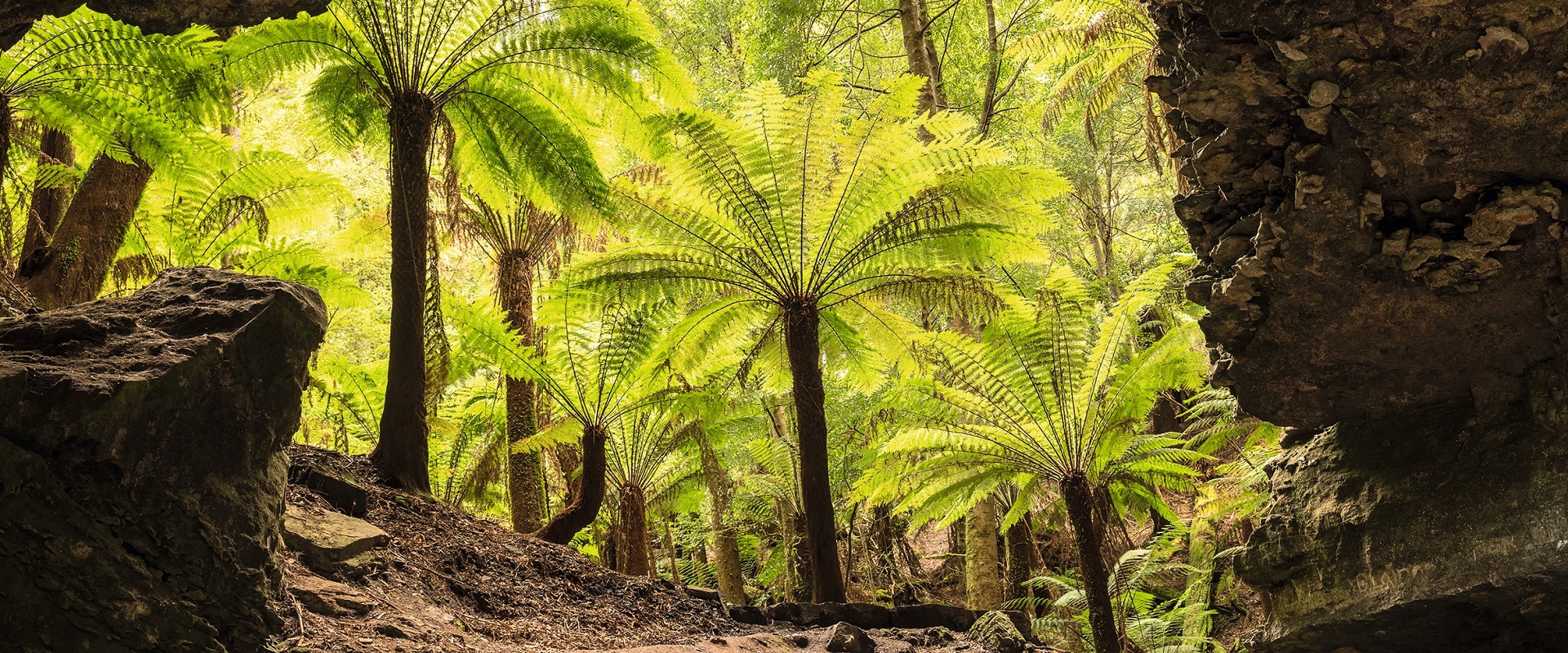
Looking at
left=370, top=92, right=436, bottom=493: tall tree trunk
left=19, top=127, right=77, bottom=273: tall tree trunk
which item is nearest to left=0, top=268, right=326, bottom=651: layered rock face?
left=370, top=92, right=436, bottom=493: tall tree trunk

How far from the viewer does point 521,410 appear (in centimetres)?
732

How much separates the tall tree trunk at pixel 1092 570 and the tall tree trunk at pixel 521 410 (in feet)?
13.4

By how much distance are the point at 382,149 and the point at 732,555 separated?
5459mm

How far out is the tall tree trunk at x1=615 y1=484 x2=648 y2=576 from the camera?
667 centimetres

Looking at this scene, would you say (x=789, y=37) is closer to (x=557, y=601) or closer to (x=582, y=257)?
(x=582, y=257)

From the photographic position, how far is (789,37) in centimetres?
891

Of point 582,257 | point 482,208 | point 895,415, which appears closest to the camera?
point 582,257

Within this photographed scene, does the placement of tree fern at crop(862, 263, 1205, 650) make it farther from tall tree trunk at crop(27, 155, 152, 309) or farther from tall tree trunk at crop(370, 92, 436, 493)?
tall tree trunk at crop(27, 155, 152, 309)

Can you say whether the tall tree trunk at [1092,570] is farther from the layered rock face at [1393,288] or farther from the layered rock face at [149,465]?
the layered rock face at [149,465]

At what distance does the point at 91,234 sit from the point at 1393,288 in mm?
6802

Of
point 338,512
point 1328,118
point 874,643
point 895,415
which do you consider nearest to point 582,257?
point 338,512

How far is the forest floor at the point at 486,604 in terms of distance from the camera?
9.87ft

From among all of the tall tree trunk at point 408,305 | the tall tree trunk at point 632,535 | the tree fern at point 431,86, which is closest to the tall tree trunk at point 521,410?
the tall tree trunk at point 632,535

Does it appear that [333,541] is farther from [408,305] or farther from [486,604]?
[408,305]
